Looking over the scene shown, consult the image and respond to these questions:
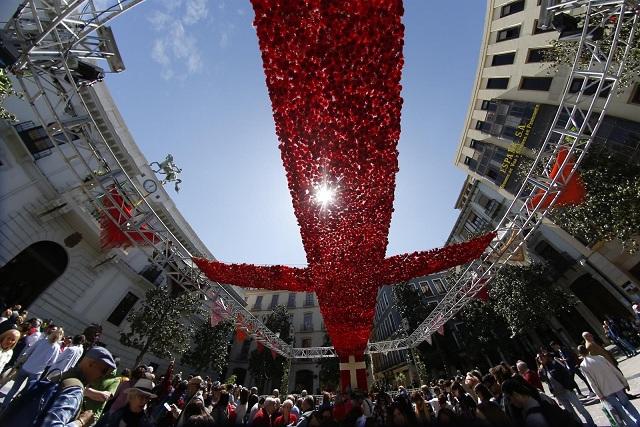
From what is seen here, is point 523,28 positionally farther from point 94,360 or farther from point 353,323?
point 94,360

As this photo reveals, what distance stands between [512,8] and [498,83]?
4745 mm

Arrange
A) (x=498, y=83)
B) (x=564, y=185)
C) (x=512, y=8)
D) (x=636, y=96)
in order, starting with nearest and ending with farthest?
1. (x=564, y=185)
2. (x=636, y=96)
3. (x=512, y=8)
4. (x=498, y=83)

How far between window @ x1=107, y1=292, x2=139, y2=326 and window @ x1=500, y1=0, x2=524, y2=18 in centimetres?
3258

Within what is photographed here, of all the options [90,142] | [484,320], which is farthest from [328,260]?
[484,320]

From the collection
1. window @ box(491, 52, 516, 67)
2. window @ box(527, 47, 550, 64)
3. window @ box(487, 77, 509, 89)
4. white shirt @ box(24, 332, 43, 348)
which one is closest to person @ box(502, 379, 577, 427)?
white shirt @ box(24, 332, 43, 348)

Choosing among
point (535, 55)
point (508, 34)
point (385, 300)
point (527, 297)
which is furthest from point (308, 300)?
point (508, 34)

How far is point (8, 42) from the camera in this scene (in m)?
4.81

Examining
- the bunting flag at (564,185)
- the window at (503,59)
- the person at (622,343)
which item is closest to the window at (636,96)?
the window at (503,59)

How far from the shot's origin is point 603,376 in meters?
4.71

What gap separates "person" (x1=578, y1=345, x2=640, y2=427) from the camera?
4.45 metres

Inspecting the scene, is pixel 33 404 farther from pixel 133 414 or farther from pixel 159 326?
pixel 159 326

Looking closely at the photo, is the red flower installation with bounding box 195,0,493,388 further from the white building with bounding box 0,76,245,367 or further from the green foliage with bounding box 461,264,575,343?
the green foliage with bounding box 461,264,575,343

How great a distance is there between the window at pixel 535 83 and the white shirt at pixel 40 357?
26.3 metres

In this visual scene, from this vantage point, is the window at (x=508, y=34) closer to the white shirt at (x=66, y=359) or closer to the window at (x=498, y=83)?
the window at (x=498, y=83)
